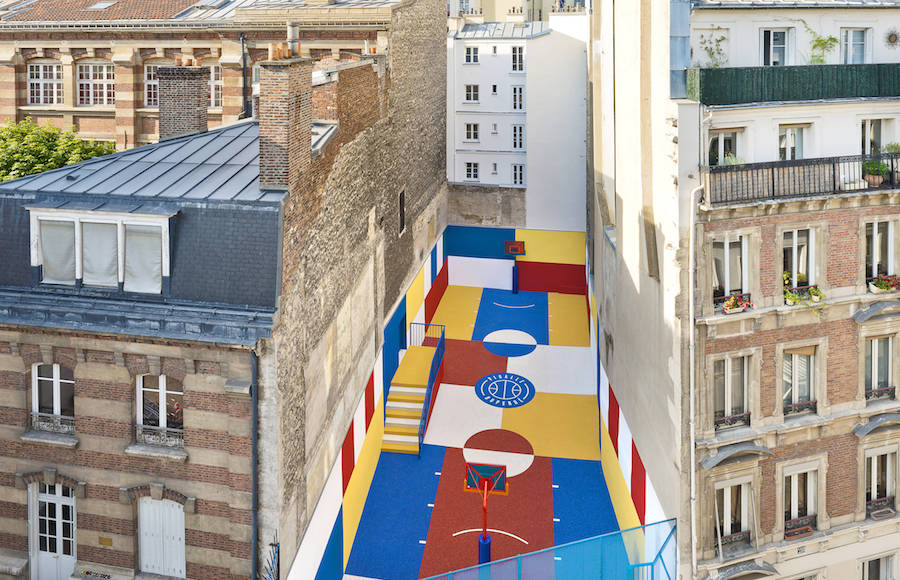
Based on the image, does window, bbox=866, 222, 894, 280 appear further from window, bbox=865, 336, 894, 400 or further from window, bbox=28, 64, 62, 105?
window, bbox=28, 64, 62, 105

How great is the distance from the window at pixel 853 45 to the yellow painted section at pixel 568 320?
20.7 meters

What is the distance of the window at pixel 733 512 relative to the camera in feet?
65.0

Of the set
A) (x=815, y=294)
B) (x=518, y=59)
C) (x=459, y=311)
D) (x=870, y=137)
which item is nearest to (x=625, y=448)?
(x=815, y=294)

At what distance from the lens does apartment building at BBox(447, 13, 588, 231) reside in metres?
48.7

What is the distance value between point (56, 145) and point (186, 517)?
20580mm

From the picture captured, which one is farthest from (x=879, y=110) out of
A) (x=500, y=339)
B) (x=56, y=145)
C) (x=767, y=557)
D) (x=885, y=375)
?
(x=56, y=145)

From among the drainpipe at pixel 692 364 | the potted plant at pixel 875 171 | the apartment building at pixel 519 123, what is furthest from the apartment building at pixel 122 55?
the potted plant at pixel 875 171

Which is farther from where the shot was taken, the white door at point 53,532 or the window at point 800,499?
the window at point 800,499

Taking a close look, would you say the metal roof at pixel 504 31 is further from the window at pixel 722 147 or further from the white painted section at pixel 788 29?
the window at pixel 722 147

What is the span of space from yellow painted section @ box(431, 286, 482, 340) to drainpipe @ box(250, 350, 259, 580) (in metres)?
24.1

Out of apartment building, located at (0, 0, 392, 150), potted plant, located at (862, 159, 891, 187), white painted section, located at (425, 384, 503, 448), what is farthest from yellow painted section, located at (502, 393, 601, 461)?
apartment building, located at (0, 0, 392, 150)

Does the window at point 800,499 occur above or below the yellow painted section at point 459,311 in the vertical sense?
below

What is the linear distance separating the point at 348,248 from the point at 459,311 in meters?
20.4

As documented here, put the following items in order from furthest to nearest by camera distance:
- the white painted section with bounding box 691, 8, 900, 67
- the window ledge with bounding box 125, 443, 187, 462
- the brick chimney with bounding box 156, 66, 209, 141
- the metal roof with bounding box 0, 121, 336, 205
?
the brick chimney with bounding box 156, 66, 209, 141
the white painted section with bounding box 691, 8, 900, 67
the metal roof with bounding box 0, 121, 336, 205
the window ledge with bounding box 125, 443, 187, 462
